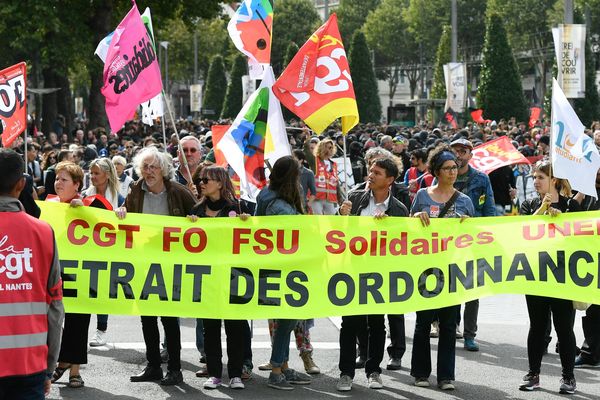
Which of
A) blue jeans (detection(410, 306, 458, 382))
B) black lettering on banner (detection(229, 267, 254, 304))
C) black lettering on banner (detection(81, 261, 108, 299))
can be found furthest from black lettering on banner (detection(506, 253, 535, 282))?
black lettering on banner (detection(81, 261, 108, 299))

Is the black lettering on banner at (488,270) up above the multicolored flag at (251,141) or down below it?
below

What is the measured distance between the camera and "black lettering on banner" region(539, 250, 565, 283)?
8.79 m

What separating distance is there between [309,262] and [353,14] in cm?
9564

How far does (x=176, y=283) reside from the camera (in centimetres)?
880

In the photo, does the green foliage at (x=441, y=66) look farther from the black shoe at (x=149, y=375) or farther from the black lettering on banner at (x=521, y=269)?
the black shoe at (x=149, y=375)

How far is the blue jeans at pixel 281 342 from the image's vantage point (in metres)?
9.02

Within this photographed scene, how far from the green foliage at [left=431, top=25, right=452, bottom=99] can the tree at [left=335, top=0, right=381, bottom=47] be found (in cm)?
2193

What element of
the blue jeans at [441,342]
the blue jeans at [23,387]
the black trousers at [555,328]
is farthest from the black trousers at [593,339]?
the blue jeans at [23,387]

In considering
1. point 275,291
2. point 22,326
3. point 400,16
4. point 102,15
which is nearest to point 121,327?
point 275,291

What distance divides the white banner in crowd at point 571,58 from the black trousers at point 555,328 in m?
13.1

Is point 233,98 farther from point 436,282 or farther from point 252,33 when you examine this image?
point 436,282

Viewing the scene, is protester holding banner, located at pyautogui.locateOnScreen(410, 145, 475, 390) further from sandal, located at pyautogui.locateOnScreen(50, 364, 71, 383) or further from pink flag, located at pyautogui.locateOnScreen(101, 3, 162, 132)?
pink flag, located at pyautogui.locateOnScreen(101, 3, 162, 132)

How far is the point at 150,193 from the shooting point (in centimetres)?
931

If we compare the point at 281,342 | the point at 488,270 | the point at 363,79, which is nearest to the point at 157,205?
the point at 281,342
